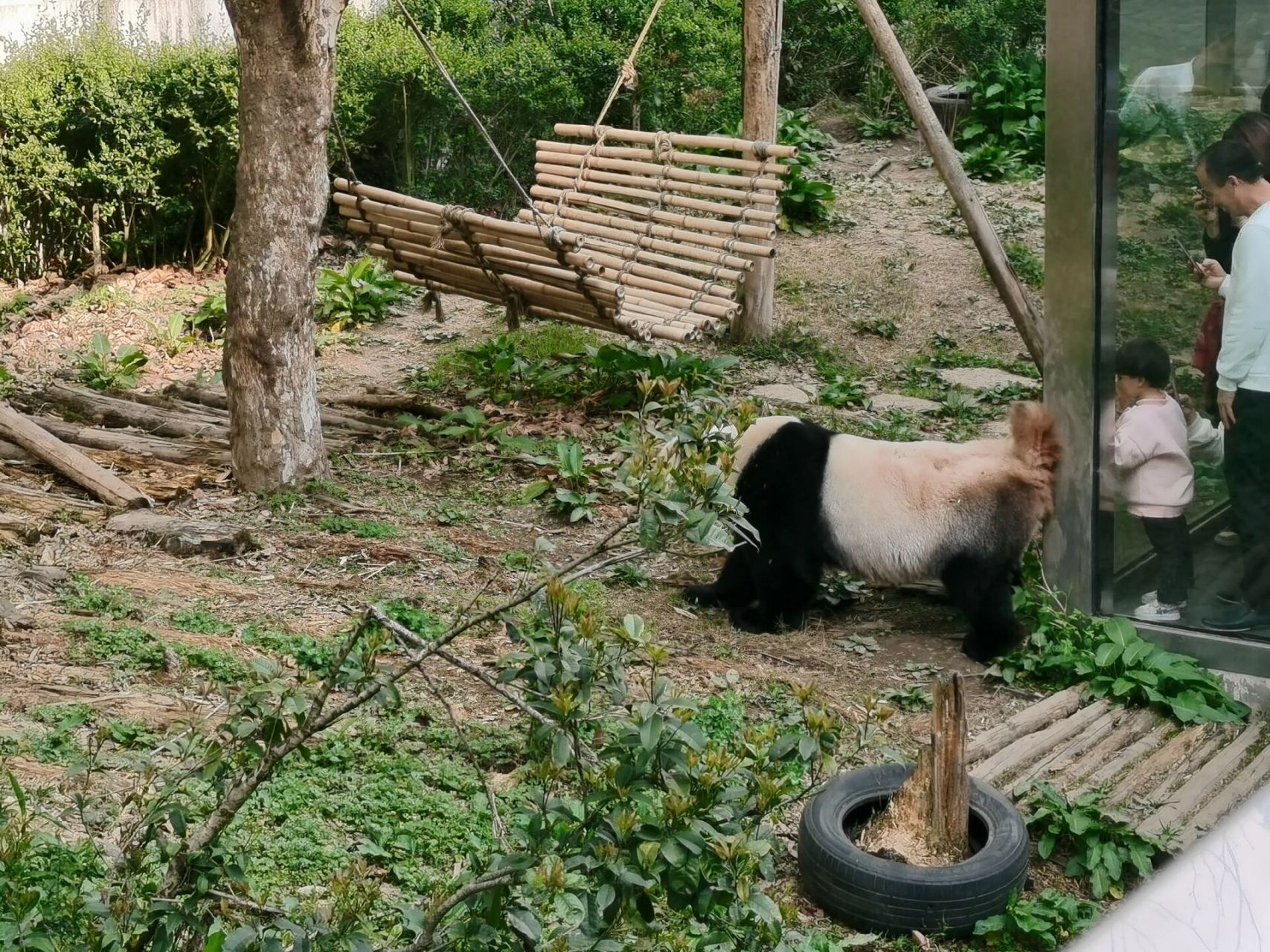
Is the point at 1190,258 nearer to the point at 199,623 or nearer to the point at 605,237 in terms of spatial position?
the point at 199,623

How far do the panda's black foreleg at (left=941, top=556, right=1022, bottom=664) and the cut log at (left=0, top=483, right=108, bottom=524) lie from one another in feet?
11.9

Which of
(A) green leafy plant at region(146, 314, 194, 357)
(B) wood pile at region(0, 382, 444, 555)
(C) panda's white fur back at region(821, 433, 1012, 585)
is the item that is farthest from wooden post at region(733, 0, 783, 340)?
(A) green leafy plant at region(146, 314, 194, 357)

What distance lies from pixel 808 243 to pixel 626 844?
32.0ft

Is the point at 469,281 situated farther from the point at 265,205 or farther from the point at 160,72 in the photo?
the point at 160,72

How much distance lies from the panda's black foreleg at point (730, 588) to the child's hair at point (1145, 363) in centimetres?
168

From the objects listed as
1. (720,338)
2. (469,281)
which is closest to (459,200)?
(720,338)

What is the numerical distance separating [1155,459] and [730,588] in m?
1.80

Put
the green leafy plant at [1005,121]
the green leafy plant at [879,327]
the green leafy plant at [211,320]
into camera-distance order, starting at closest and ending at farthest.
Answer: the green leafy plant at [211,320] < the green leafy plant at [879,327] < the green leafy plant at [1005,121]

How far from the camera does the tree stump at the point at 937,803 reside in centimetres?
392

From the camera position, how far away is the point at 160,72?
397 inches

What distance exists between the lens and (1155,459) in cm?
528

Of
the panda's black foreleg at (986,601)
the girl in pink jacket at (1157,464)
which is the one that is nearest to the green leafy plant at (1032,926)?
the panda's black foreleg at (986,601)

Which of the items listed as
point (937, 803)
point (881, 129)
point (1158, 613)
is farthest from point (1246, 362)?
point (881, 129)

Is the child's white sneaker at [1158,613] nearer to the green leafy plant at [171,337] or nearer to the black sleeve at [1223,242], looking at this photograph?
the black sleeve at [1223,242]
